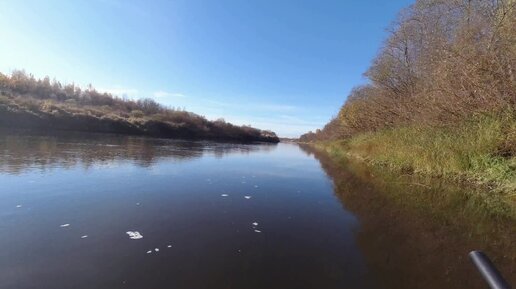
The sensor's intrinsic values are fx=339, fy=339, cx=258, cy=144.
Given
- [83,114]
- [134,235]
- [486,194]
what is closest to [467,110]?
[486,194]

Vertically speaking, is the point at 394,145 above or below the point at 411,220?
above

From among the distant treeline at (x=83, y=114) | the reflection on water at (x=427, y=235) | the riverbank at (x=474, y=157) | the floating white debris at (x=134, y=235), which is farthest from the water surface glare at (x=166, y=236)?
the distant treeline at (x=83, y=114)

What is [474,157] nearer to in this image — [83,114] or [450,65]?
[450,65]

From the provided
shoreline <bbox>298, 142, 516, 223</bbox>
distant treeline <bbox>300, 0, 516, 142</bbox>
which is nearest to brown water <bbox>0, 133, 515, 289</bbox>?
shoreline <bbox>298, 142, 516, 223</bbox>

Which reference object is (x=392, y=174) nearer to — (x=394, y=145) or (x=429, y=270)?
(x=394, y=145)

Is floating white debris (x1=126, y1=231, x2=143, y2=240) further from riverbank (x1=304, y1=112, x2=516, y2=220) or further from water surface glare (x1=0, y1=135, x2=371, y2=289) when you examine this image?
riverbank (x1=304, y1=112, x2=516, y2=220)

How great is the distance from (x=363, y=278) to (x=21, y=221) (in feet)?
14.1

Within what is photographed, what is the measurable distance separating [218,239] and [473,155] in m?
8.06

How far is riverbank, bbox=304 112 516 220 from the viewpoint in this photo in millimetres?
7473

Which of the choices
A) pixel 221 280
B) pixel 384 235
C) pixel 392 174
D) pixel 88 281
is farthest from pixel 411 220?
pixel 392 174

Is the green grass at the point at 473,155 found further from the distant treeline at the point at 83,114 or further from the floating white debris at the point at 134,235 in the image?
the distant treeline at the point at 83,114

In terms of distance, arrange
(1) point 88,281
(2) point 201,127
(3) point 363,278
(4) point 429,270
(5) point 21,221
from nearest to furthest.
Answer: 1. (1) point 88,281
2. (3) point 363,278
3. (4) point 429,270
4. (5) point 21,221
5. (2) point 201,127

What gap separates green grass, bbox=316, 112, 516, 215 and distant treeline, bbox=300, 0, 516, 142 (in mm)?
473

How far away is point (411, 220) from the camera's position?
5.70 meters
